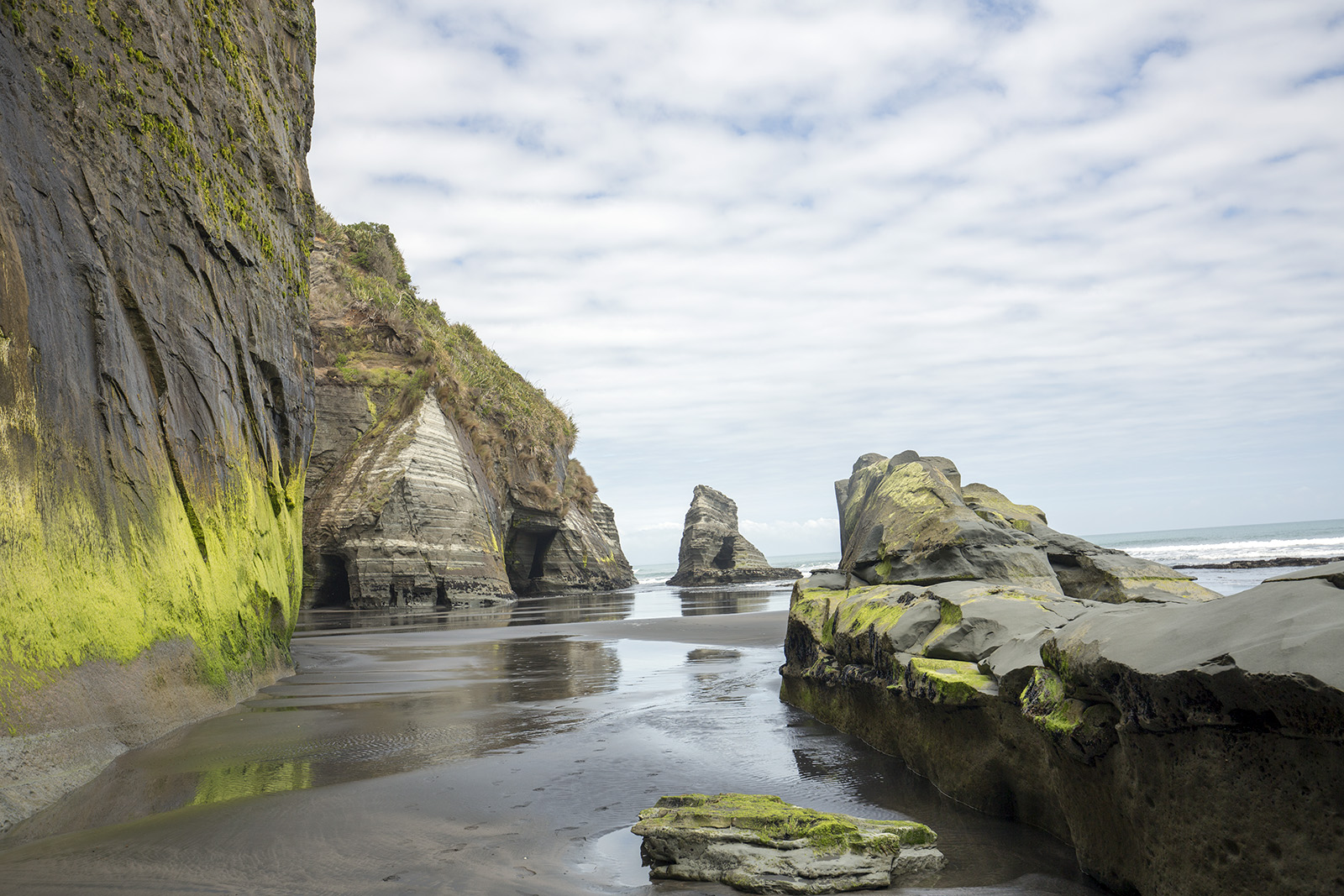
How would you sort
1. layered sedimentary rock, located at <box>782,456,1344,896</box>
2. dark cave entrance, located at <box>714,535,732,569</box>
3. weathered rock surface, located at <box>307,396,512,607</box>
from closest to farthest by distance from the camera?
layered sedimentary rock, located at <box>782,456,1344,896</box> < weathered rock surface, located at <box>307,396,512,607</box> < dark cave entrance, located at <box>714,535,732,569</box>

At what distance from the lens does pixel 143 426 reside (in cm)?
648

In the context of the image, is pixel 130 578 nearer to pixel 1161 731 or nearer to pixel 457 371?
pixel 1161 731

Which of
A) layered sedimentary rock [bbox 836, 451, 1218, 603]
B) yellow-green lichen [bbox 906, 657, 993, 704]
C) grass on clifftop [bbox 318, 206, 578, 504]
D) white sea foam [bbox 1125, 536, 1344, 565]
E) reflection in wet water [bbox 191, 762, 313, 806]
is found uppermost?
grass on clifftop [bbox 318, 206, 578, 504]

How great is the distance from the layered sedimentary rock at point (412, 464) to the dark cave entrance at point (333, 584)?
48 millimetres

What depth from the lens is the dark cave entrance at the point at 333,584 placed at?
80.6 ft

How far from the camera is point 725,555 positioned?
51969 millimetres

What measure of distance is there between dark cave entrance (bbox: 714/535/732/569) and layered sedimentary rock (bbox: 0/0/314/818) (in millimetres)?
42375

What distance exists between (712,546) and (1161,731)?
161 feet

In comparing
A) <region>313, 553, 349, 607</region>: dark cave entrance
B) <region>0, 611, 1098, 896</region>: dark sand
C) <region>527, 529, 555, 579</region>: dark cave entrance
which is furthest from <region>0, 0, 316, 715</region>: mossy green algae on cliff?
<region>527, 529, 555, 579</region>: dark cave entrance

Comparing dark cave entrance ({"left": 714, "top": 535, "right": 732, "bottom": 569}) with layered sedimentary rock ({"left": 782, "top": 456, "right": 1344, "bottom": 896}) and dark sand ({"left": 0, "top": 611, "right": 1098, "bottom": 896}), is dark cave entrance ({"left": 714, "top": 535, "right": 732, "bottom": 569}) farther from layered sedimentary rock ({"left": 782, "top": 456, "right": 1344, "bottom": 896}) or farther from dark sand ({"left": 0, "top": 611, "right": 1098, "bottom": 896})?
layered sedimentary rock ({"left": 782, "top": 456, "right": 1344, "bottom": 896})

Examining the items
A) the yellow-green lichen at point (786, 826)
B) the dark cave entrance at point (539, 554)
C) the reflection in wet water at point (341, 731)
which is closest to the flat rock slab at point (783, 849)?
the yellow-green lichen at point (786, 826)

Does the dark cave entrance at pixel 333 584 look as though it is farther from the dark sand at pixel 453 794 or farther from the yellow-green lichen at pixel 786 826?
the yellow-green lichen at pixel 786 826

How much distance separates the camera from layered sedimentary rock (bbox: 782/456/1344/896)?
7.48 ft

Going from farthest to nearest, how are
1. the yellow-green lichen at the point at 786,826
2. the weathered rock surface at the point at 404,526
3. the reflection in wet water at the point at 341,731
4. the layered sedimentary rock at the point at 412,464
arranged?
the layered sedimentary rock at the point at 412,464, the weathered rock surface at the point at 404,526, the reflection in wet water at the point at 341,731, the yellow-green lichen at the point at 786,826
